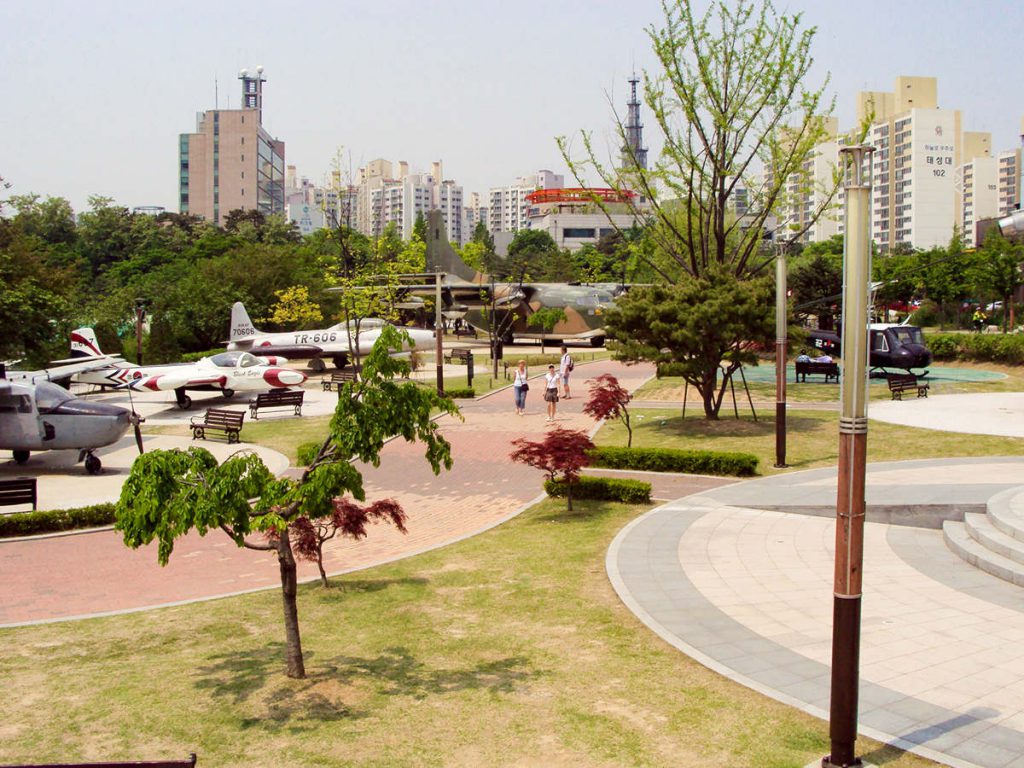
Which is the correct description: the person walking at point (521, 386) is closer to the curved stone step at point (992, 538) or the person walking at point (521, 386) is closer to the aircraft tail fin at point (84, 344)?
the curved stone step at point (992, 538)

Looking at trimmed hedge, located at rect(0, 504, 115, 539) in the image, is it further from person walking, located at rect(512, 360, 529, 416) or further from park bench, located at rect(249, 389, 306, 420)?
person walking, located at rect(512, 360, 529, 416)

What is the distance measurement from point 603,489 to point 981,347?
105ft

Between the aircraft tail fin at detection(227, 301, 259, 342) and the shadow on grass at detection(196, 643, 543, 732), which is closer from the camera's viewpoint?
the shadow on grass at detection(196, 643, 543, 732)

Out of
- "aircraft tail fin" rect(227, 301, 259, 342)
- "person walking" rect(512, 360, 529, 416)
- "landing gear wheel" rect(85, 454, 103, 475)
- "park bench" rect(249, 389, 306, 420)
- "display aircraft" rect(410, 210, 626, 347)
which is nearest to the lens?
"landing gear wheel" rect(85, 454, 103, 475)

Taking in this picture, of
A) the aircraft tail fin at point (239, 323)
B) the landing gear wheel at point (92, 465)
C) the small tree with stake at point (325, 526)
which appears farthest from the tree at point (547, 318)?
the small tree with stake at point (325, 526)

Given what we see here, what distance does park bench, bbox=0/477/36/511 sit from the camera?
58.2 ft

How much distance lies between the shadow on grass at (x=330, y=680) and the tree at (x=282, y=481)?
1.20ft

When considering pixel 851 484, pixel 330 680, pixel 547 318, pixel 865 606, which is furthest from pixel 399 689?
pixel 547 318

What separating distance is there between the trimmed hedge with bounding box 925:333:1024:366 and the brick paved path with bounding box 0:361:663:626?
2871 centimetres

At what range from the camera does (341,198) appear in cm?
2739

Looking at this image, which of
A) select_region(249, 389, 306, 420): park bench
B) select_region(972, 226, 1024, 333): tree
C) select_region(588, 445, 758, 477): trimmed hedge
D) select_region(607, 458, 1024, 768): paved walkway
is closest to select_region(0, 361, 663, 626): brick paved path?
select_region(588, 445, 758, 477): trimmed hedge

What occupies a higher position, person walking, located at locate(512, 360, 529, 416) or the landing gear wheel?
person walking, located at locate(512, 360, 529, 416)

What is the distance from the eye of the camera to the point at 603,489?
61.2ft

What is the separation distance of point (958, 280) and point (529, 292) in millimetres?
35522
